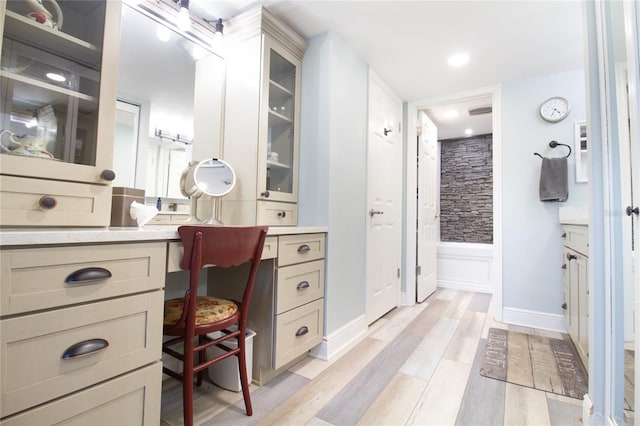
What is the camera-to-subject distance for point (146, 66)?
161cm

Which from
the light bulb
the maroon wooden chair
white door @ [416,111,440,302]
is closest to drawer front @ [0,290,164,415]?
the maroon wooden chair

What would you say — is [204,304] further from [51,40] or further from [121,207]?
[51,40]

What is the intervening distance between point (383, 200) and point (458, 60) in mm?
1348

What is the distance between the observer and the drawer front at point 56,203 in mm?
875

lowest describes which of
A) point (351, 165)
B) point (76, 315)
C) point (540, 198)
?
point (76, 315)

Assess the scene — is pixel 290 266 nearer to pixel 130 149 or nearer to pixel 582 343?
pixel 130 149

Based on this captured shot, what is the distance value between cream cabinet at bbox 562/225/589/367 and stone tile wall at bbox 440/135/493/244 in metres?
2.23

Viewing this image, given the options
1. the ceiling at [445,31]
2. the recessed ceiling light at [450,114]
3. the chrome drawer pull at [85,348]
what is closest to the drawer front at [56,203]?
the chrome drawer pull at [85,348]

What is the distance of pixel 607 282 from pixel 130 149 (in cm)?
229

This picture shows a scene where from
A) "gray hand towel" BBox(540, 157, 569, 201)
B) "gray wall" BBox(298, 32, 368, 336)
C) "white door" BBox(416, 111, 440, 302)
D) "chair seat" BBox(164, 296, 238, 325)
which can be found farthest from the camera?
"white door" BBox(416, 111, 440, 302)

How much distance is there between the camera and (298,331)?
165 centimetres

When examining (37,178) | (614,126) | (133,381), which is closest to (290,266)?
(133,381)

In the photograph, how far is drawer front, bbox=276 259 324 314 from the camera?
1547 mm

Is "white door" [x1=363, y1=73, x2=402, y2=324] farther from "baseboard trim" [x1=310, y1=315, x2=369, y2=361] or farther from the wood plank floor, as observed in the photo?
the wood plank floor
